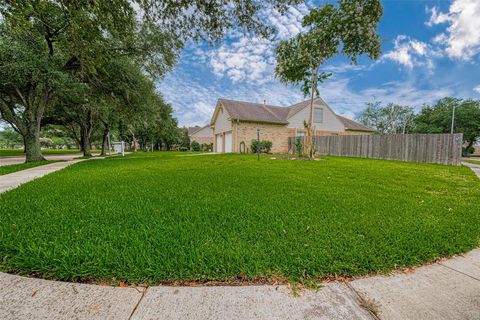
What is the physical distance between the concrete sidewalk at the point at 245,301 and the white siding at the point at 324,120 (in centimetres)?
1853

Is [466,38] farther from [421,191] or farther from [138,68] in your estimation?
[138,68]

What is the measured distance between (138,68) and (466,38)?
18886mm

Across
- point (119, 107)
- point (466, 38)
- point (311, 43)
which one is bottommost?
point (119, 107)

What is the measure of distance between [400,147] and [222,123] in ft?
44.1

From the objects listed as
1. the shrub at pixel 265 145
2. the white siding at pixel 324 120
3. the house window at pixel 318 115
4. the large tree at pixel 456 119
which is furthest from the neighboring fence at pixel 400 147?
the large tree at pixel 456 119

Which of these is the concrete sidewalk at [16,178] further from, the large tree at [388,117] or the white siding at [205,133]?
the large tree at [388,117]

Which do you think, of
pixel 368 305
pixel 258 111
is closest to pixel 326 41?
pixel 258 111

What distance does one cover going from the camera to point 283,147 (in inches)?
751

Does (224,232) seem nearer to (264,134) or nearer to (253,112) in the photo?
(264,134)

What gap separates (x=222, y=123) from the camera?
→ 1927 cm

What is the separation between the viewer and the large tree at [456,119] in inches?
1002

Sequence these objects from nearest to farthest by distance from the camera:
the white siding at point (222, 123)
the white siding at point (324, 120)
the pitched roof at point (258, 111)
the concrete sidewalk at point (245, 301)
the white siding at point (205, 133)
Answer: the concrete sidewalk at point (245, 301), the pitched roof at point (258, 111), the white siding at point (222, 123), the white siding at point (324, 120), the white siding at point (205, 133)

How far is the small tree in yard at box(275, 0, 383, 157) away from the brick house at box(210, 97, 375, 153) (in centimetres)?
581

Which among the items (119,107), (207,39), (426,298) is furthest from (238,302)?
(119,107)
